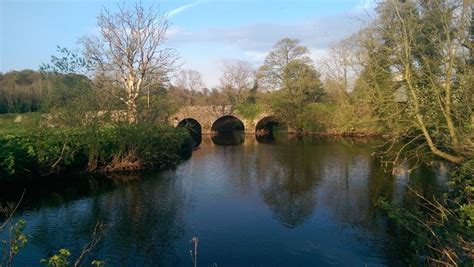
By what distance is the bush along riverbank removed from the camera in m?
14.4

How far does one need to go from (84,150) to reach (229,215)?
8.54m

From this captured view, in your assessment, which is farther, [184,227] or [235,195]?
[235,195]

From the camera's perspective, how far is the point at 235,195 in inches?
545

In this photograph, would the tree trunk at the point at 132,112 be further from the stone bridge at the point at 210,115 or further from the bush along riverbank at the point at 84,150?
the stone bridge at the point at 210,115

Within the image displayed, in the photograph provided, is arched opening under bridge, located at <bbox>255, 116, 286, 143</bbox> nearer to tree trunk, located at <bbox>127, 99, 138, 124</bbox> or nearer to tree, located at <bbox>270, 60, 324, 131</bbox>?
tree, located at <bbox>270, 60, 324, 131</bbox>

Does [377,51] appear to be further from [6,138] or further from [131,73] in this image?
[131,73]

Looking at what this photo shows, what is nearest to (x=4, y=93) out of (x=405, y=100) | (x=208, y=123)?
(x=208, y=123)

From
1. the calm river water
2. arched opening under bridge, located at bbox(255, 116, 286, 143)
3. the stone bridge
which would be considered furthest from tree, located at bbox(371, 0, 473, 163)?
the stone bridge

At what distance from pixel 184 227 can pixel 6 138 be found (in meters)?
8.01

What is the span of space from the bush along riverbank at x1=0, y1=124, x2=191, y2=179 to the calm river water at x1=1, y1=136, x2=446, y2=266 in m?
0.84

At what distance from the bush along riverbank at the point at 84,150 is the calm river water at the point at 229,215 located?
0.84 metres

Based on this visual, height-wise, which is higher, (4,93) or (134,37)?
(134,37)

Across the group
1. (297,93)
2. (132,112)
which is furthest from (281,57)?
(132,112)

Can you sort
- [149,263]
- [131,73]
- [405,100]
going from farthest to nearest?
1. [131,73]
2. [405,100]
3. [149,263]
